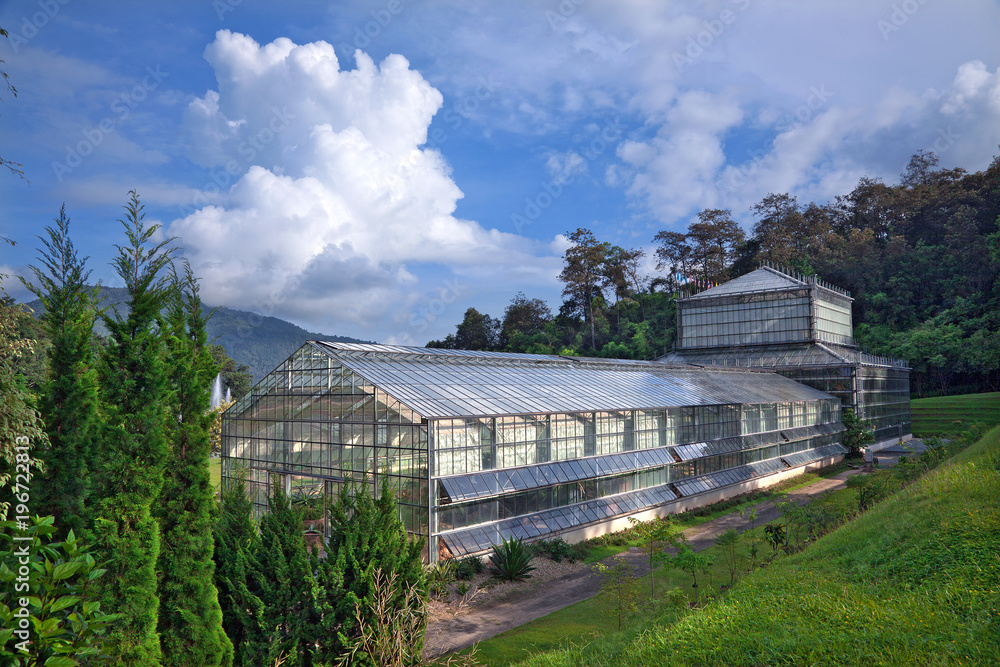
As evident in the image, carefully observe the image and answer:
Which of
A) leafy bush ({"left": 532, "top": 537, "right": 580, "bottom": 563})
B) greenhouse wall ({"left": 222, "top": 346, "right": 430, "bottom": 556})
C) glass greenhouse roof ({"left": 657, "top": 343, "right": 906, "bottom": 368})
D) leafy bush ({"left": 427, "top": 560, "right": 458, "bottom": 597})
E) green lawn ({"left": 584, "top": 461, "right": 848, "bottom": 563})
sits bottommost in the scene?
green lawn ({"left": 584, "top": 461, "right": 848, "bottom": 563})

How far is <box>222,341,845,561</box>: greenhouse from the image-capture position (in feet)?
66.1

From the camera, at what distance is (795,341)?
2199 inches

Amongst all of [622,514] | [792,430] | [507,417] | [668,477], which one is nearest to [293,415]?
[507,417]

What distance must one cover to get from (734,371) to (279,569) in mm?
42131

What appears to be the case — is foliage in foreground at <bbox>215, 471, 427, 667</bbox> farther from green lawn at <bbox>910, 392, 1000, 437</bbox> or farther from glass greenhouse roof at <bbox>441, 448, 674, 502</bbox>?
green lawn at <bbox>910, 392, 1000, 437</bbox>

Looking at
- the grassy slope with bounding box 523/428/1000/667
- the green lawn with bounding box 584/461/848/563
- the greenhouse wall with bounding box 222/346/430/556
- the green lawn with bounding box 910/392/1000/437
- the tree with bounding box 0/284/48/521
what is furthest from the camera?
the green lawn with bounding box 910/392/1000/437

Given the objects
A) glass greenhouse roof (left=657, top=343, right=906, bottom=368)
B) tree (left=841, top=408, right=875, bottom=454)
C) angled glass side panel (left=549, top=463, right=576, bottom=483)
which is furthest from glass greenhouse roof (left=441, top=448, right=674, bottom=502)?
glass greenhouse roof (left=657, top=343, right=906, bottom=368)

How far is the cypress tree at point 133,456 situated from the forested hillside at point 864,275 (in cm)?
5773

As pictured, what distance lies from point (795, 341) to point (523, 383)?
38416 millimetres

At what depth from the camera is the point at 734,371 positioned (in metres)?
47.1

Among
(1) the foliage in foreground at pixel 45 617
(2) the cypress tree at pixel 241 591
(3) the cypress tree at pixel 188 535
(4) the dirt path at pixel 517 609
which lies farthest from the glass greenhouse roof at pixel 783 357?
(1) the foliage in foreground at pixel 45 617

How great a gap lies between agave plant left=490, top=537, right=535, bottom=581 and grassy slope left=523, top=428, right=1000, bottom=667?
26.2 feet

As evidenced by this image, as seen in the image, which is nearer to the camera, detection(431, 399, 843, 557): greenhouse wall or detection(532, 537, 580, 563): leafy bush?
detection(431, 399, 843, 557): greenhouse wall

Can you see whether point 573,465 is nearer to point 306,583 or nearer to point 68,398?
point 306,583
